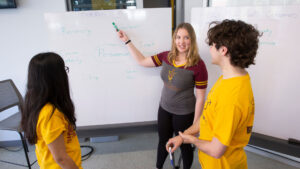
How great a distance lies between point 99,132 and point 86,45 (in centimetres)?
89

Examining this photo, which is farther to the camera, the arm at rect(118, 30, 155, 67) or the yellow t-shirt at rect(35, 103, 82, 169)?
the arm at rect(118, 30, 155, 67)

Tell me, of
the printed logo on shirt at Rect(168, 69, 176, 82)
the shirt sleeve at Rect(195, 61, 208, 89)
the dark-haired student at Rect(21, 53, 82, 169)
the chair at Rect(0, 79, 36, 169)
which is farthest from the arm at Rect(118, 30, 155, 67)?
the chair at Rect(0, 79, 36, 169)

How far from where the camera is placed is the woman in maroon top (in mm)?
1401

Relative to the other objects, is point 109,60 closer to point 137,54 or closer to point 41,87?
point 137,54

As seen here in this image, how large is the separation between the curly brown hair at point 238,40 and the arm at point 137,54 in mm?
927

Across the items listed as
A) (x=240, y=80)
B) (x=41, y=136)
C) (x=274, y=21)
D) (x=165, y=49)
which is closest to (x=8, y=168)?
(x=41, y=136)

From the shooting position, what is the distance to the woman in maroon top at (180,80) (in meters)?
1.40

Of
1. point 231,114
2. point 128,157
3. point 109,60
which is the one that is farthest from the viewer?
point 128,157

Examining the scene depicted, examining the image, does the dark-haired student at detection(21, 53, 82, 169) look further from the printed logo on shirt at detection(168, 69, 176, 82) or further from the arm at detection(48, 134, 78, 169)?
the printed logo on shirt at detection(168, 69, 176, 82)

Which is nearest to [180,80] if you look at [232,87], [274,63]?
[232,87]

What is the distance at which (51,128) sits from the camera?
32.4 inches

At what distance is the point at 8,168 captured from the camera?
200 cm

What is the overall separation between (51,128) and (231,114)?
0.78 meters

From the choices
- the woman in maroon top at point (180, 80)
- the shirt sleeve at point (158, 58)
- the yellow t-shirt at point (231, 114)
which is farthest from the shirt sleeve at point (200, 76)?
the yellow t-shirt at point (231, 114)
